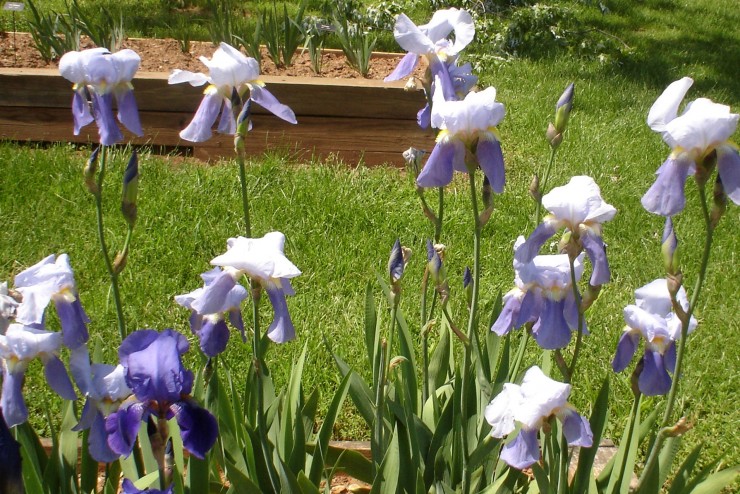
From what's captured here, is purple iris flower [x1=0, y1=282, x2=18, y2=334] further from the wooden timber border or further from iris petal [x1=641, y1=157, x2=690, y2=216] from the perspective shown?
the wooden timber border

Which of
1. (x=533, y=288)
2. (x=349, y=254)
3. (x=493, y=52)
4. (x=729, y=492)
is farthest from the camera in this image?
(x=493, y=52)

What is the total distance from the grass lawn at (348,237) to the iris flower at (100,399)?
3.90 feet

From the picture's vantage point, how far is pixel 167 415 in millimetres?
1071

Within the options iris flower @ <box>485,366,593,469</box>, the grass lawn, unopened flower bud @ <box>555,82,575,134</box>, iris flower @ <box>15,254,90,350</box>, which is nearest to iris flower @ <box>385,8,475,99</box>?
unopened flower bud @ <box>555,82,575,134</box>

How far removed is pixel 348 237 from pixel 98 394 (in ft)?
7.13

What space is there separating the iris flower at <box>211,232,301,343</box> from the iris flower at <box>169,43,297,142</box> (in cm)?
34

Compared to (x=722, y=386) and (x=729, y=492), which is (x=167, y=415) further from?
(x=722, y=386)

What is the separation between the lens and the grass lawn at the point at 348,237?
2.60 metres

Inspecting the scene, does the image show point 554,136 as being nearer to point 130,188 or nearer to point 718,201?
point 718,201

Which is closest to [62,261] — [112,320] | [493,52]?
[112,320]

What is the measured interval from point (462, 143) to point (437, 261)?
287 millimetres

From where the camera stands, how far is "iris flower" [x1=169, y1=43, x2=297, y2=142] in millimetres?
1486

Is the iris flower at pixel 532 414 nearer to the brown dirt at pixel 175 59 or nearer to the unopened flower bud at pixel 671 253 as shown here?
the unopened flower bud at pixel 671 253

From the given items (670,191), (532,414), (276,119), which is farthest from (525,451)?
(276,119)
